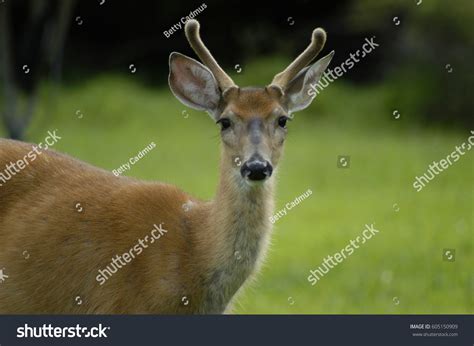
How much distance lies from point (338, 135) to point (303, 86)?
1272 cm

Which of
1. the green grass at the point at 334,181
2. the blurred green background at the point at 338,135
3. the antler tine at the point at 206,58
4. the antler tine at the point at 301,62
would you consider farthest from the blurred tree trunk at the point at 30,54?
the antler tine at the point at 301,62

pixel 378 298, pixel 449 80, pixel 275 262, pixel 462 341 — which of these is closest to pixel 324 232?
pixel 275 262

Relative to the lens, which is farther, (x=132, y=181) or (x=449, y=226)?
(x=449, y=226)

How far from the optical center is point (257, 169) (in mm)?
6086

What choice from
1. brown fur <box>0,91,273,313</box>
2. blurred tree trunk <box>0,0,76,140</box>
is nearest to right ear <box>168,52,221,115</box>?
brown fur <box>0,91,273,313</box>

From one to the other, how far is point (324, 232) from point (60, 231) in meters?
6.55

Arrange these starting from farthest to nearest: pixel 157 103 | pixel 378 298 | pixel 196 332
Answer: pixel 157 103 < pixel 378 298 < pixel 196 332

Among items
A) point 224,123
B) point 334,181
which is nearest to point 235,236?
point 224,123

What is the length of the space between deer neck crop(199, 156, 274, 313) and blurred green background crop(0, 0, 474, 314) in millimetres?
3018

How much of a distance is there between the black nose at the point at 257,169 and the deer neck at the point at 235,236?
0.18m

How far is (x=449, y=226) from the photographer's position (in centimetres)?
1275

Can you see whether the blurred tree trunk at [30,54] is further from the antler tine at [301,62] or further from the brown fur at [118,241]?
the antler tine at [301,62]

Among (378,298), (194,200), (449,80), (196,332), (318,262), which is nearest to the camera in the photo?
(196,332)

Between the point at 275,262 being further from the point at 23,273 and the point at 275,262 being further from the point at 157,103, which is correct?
the point at 157,103
